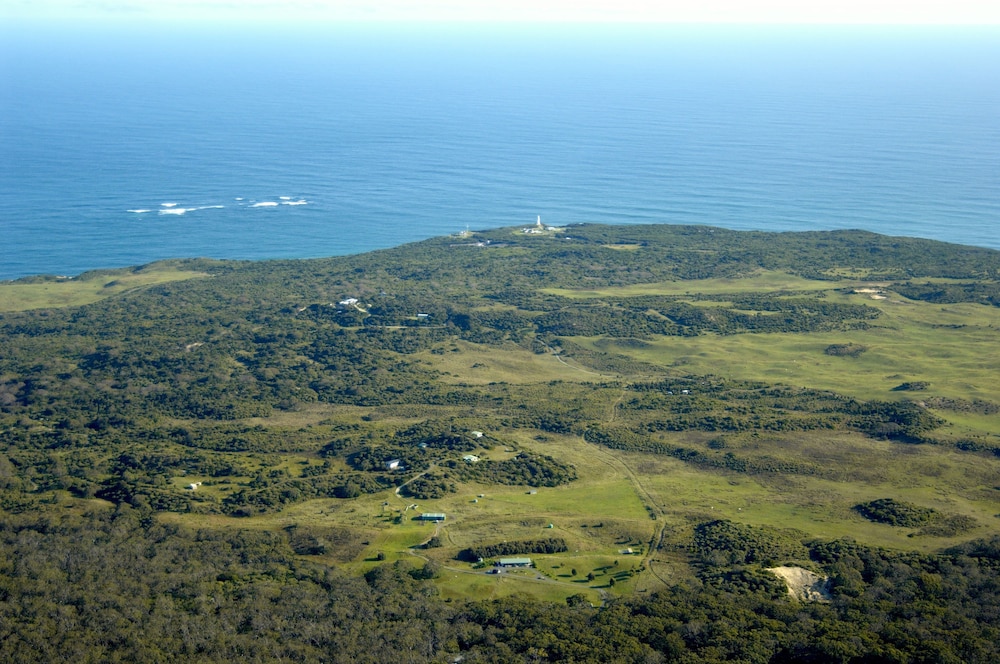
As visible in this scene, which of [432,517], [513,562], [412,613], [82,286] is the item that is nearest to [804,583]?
[513,562]

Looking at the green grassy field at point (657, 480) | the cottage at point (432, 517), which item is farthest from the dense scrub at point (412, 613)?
the cottage at point (432, 517)

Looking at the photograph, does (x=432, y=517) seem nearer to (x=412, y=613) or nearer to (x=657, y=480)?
(x=412, y=613)

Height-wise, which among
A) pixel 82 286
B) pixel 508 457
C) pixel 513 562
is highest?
pixel 82 286

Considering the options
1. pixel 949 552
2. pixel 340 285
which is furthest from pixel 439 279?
pixel 949 552

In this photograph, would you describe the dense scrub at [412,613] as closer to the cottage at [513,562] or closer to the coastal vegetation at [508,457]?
the coastal vegetation at [508,457]

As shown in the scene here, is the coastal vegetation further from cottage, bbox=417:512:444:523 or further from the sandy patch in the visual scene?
cottage, bbox=417:512:444:523

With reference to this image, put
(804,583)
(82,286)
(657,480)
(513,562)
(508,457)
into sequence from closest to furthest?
(804,583) < (513,562) < (657,480) < (508,457) < (82,286)

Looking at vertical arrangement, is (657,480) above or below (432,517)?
above
